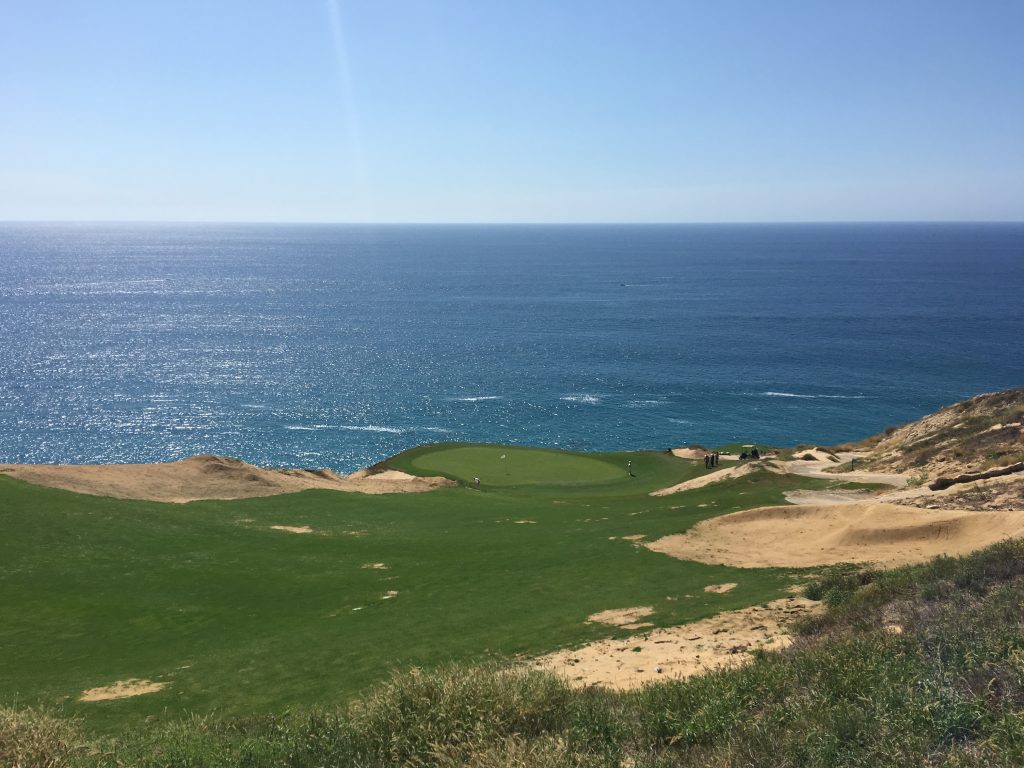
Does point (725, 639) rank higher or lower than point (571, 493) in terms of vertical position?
higher

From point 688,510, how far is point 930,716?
23470 mm

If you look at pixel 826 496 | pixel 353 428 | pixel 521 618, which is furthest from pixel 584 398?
pixel 521 618

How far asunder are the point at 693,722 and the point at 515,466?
43.3 meters

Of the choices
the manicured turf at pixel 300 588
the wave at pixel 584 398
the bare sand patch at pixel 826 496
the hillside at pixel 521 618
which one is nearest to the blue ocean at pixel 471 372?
the wave at pixel 584 398

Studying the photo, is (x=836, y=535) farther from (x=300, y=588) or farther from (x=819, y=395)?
(x=819, y=395)

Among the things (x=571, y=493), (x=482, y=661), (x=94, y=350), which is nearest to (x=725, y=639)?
(x=482, y=661)

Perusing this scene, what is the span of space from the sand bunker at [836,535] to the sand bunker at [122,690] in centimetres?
1738

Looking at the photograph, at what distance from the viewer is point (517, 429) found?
79.8 meters

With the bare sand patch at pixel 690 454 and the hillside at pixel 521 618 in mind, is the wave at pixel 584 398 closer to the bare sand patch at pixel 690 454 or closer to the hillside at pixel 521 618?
the bare sand patch at pixel 690 454

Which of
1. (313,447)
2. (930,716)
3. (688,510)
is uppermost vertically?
(930,716)

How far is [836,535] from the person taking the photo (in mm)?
26516

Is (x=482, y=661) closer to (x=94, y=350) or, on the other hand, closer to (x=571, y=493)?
(x=571, y=493)

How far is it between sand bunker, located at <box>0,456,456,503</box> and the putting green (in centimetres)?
512

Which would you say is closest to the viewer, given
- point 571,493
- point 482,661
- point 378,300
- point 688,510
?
point 482,661
